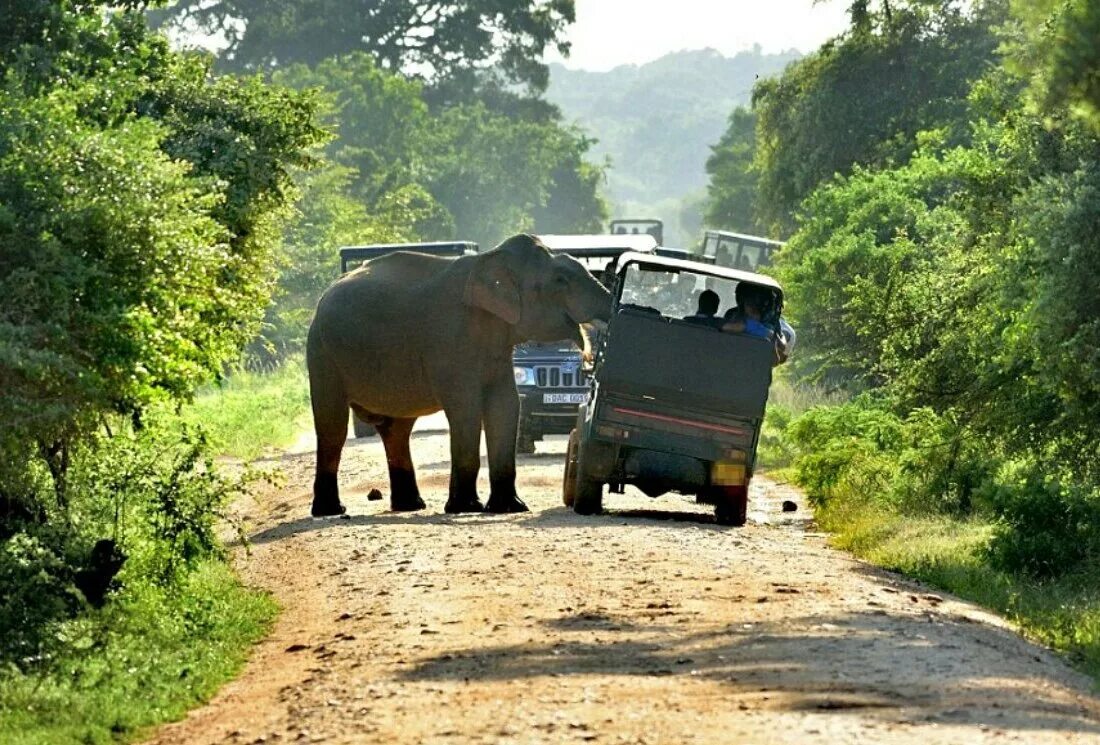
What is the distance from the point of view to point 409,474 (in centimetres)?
2369

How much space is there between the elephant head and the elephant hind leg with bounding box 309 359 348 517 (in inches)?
88.4

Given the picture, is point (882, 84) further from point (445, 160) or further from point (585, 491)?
point (445, 160)

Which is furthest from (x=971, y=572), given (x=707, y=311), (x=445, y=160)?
(x=445, y=160)

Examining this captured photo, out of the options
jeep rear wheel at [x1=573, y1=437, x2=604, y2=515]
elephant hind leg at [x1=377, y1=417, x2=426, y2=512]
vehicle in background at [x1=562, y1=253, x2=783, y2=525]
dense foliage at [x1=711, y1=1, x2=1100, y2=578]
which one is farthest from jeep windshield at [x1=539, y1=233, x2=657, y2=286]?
vehicle in background at [x1=562, y1=253, x2=783, y2=525]

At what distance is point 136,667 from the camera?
530 inches

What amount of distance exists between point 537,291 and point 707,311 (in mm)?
1981

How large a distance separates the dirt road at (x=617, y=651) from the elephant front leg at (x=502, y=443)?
2.19m

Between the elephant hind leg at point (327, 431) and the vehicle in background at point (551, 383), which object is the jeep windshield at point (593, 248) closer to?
the vehicle in background at point (551, 383)

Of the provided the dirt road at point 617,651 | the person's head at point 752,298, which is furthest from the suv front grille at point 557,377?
the dirt road at point 617,651

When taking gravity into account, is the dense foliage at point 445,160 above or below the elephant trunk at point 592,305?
below

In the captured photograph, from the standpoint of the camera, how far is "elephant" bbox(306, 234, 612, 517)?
22422 millimetres

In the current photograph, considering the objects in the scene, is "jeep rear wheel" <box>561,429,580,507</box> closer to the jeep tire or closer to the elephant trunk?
the elephant trunk

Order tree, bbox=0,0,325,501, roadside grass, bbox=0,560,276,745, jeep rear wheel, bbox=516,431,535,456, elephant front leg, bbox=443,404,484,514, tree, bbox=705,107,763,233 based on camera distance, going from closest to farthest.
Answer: roadside grass, bbox=0,560,276,745
tree, bbox=0,0,325,501
elephant front leg, bbox=443,404,484,514
jeep rear wheel, bbox=516,431,535,456
tree, bbox=705,107,763,233

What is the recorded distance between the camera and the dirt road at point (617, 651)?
1041 cm
